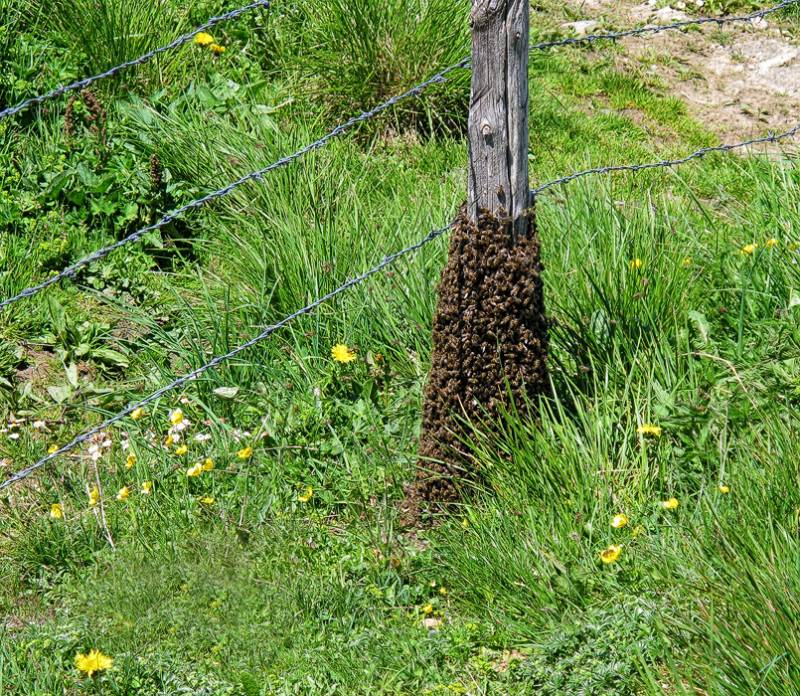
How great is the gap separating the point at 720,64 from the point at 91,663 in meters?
5.93

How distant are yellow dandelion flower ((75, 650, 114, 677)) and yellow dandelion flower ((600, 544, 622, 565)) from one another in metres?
1.48

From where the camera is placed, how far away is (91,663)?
10.1ft

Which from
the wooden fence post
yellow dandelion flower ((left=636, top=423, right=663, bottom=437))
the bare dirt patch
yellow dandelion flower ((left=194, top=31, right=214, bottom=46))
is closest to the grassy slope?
yellow dandelion flower ((left=636, top=423, right=663, bottom=437))

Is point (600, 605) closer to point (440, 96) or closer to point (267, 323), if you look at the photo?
point (267, 323)

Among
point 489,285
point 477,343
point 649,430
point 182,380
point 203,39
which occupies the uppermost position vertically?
point 203,39

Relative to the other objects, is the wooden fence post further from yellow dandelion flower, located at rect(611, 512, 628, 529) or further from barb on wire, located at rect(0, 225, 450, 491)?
yellow dandelion flower, located at rect(611, 512, 628, 529)

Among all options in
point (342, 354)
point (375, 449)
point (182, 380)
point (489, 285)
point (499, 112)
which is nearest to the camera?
point (499, 112)

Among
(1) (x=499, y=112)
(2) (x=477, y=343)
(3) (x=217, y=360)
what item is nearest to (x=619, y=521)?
(2) (x=477, y=343)

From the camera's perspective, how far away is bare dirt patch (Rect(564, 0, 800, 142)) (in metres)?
6.66

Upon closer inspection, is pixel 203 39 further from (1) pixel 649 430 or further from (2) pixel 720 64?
(1) pixel 649 430

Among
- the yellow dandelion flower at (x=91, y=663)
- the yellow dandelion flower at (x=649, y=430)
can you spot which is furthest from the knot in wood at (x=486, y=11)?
the yellow dandelion flower at (x=91, y=663)

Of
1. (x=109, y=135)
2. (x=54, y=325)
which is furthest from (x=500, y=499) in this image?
(x=109, y=135)

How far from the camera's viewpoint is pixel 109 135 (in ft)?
18.4

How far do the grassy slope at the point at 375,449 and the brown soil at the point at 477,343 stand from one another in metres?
0.15
